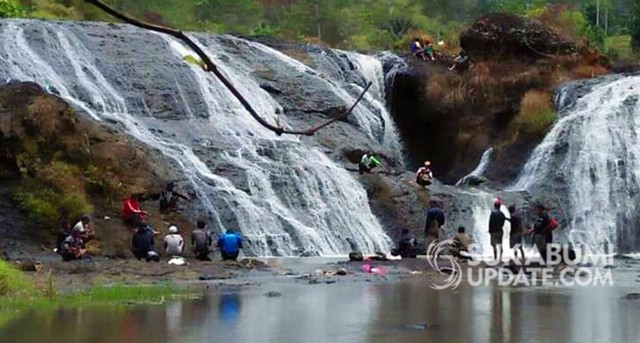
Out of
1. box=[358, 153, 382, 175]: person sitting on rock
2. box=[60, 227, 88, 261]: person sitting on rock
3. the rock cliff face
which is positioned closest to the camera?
box=[60, 227, 88, 261]: person sitting on rock

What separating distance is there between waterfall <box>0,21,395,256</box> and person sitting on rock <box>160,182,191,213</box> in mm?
693

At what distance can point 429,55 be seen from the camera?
129 ft

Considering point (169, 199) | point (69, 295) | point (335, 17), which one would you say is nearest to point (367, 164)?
point (169, 199)

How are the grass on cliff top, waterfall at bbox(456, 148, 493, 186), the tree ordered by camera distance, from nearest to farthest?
1. the grass on cliff top
2. waterfall at bbox(456, 148, 493, 186)
3. the tree

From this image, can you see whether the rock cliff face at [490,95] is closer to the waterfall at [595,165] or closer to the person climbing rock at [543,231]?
the waterfall at [595,165]

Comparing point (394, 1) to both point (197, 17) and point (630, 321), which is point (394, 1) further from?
point (630, 321)

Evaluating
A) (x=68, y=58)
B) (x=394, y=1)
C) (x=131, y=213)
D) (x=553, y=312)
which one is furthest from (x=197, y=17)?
(x=553, y=312)

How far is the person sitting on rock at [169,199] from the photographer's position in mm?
24031

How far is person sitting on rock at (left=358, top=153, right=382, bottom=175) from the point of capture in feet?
93.8

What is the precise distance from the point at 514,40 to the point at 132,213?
774 inches

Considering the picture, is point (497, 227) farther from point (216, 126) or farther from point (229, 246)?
point (216, 126)

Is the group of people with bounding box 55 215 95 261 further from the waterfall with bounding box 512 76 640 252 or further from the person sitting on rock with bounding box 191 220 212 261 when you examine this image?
the waterfall with bounding box 512 76 640 252

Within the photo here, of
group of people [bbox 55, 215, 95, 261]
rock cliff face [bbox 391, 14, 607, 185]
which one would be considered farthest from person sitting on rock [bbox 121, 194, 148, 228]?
rock cliff face [bbox 391, 14, 607, 185]

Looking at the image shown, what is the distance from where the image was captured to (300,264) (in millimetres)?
21359
